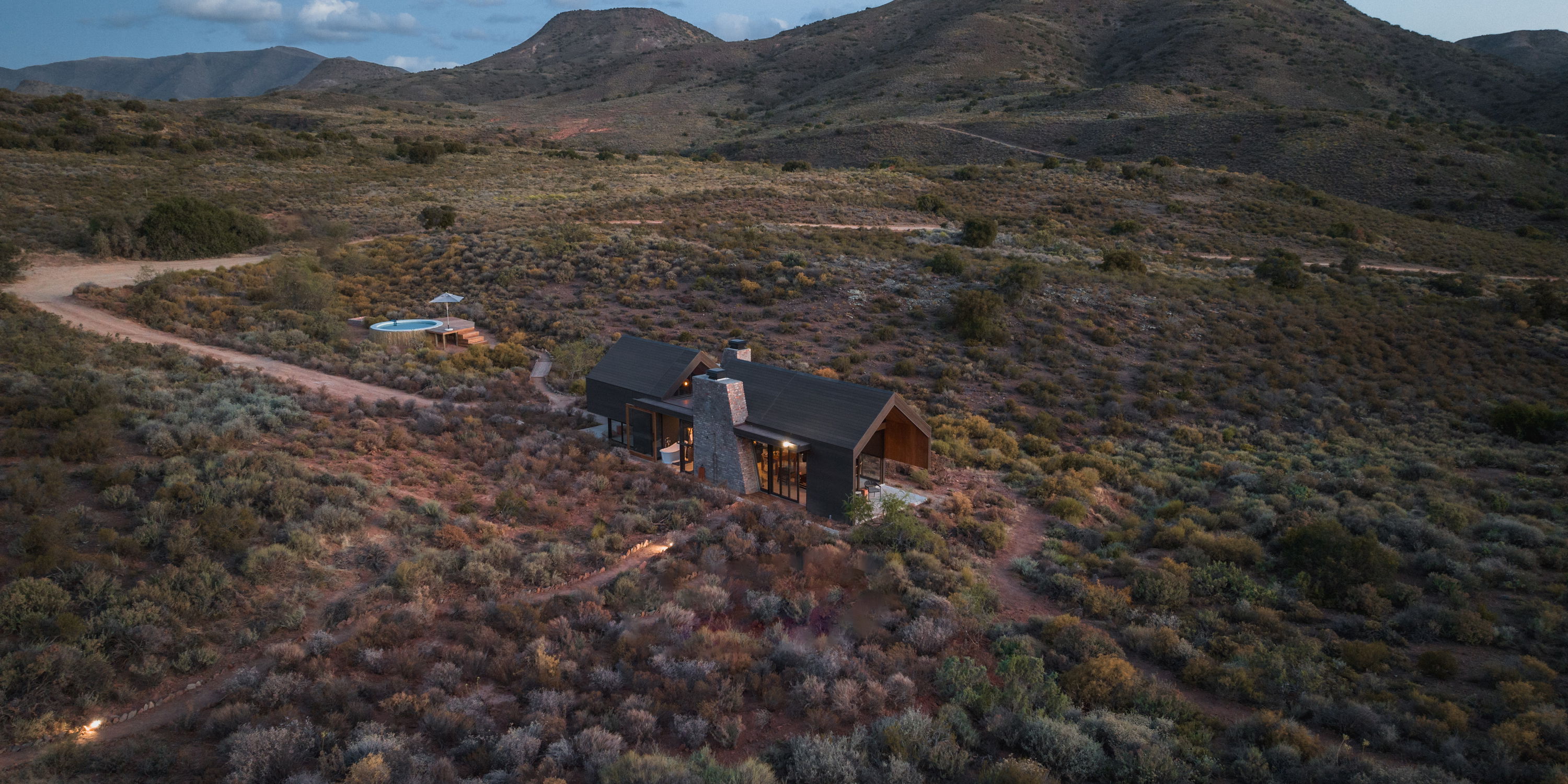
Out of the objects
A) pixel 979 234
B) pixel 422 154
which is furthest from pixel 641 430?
pixel 422 154

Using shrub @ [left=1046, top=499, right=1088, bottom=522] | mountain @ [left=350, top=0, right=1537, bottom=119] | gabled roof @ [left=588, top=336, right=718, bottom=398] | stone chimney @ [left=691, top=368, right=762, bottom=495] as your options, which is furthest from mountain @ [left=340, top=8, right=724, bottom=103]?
shrub @ [left=1046, top=499, right=1088, bottom=522]

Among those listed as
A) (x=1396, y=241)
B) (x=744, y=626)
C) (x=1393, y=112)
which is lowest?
(x=744, y=626)

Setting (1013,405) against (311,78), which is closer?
(1013,405)

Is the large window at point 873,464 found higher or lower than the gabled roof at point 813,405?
lower

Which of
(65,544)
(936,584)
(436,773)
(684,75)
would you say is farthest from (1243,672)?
(684,75)

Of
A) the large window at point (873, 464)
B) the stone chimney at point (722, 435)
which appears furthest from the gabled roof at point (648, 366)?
the large window at point (873, 464)

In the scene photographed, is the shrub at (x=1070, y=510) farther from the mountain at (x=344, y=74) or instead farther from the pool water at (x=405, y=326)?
the mountain at (x=344, y=74)

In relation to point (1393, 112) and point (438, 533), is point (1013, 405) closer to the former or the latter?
point (438, 533)
